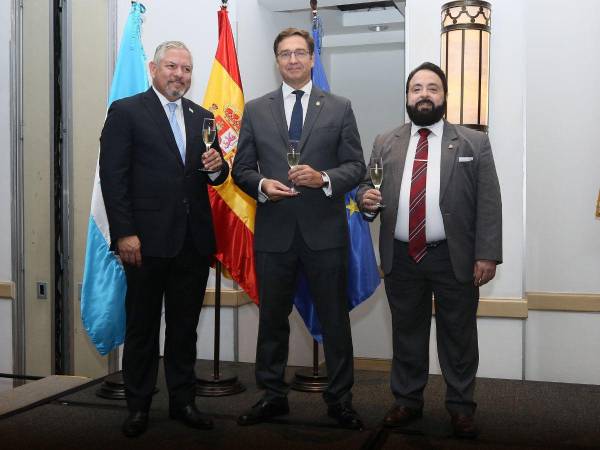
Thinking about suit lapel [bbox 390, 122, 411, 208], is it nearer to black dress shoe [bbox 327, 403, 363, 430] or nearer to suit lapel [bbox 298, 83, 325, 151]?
suit lapel [bbox 298, 83, 325, 151]

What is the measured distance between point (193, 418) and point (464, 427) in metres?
1.12

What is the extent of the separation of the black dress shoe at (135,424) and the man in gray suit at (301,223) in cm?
41

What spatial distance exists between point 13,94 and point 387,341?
3.67 meters

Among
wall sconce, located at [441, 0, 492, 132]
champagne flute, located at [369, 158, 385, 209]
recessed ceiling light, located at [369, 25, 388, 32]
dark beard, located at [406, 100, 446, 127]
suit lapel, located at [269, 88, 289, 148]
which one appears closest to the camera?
champagne flute, located at [369, 158, 385, 209]

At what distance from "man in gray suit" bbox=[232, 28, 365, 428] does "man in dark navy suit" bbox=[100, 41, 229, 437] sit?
0.73 feet

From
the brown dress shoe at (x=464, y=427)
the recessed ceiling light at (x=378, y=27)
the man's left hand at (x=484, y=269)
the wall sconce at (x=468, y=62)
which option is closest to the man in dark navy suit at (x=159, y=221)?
the brown dress shoe at (x=464, y=427)

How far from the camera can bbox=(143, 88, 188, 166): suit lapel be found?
2885mm

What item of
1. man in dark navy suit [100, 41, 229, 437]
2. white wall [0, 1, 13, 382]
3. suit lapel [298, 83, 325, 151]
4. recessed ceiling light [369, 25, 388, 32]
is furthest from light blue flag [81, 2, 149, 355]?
recessed ceiling light [369, 25, 388, 32]

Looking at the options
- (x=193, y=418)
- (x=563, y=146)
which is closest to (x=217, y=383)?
(x=193, y=418)

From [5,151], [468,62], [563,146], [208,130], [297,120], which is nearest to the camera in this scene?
[208,130]

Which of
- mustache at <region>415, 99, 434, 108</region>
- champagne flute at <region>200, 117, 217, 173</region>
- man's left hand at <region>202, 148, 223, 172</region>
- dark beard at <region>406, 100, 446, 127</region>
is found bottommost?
man's left hand at <region>202, 148, 223, 172</region>

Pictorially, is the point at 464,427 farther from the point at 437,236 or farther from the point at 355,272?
the point at 355,272

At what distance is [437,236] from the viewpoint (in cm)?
283

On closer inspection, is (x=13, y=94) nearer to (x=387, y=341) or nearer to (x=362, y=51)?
(x=362, y=51)
